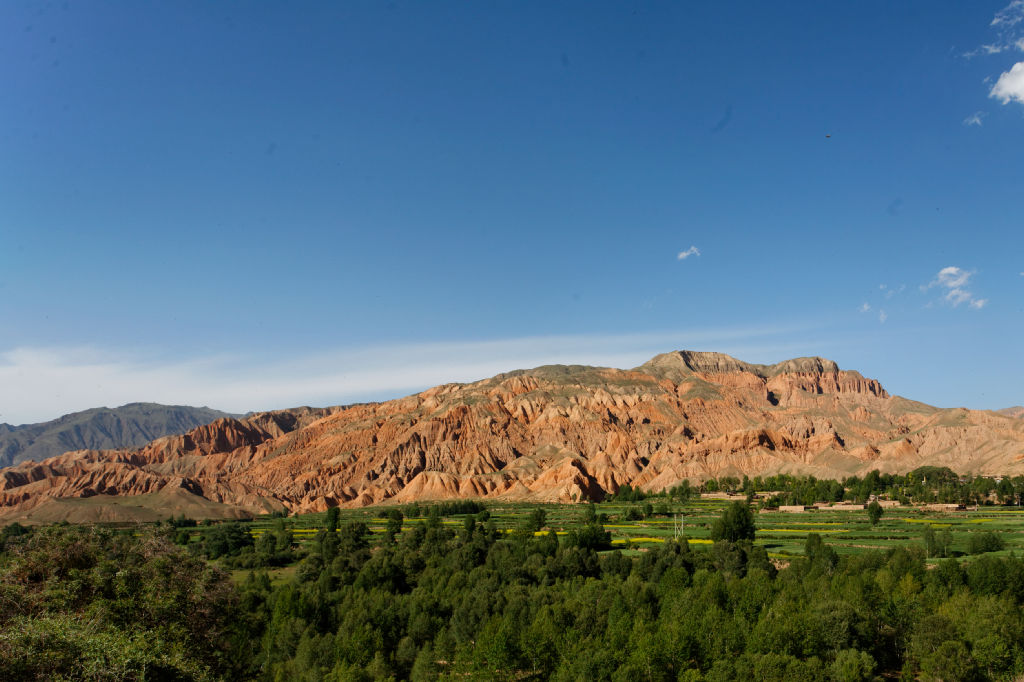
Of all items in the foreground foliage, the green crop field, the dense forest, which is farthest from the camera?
the green crop field

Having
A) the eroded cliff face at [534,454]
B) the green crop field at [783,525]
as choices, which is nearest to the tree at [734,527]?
the green crop field at [783,525]

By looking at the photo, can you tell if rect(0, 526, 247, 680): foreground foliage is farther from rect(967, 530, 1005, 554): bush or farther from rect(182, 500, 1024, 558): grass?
rect(967, 530, 1005, 554): bush

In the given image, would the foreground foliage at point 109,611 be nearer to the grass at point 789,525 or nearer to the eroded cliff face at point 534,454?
the grass at point 789,525

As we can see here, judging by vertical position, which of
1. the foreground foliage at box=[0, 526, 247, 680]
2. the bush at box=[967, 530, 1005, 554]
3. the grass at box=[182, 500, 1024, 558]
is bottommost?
the grass at box=[182, 500, 1024, 558]

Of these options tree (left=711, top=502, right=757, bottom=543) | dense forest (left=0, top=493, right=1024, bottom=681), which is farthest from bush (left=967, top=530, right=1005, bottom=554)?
tree (left=711, top=502, right=757, bottom=543)

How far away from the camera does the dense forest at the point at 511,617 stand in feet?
72.7

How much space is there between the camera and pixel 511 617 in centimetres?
4050

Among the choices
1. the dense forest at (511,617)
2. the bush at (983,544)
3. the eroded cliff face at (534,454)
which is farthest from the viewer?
the eroded cliff face at (534,454)

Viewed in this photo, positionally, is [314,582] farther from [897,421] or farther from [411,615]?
[897,421]

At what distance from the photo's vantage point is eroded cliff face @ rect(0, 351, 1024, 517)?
14488cm

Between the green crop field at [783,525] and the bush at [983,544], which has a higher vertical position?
the bush at [983,544]

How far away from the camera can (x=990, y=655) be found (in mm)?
35000

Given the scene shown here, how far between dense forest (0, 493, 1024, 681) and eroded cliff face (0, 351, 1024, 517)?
294ft

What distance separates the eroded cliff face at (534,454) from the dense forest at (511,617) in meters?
89.5
